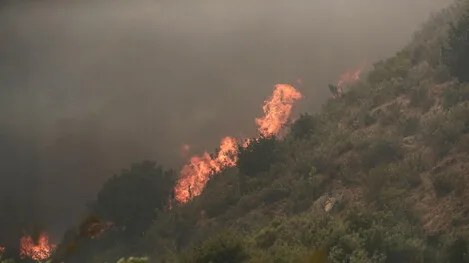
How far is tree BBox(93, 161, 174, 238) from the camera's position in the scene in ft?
109

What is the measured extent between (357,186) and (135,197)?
74.6 ft

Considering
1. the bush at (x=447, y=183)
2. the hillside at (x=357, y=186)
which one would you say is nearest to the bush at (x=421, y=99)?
the hillside at (x=357, y=186)

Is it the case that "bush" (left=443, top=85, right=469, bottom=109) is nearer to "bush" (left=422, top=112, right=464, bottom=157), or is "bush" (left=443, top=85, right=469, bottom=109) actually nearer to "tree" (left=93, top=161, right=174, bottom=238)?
"bush" (left=422, top=112, right=464, bottom=157)

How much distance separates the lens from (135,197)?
3472 centimetres

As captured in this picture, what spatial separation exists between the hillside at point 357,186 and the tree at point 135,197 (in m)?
0.96

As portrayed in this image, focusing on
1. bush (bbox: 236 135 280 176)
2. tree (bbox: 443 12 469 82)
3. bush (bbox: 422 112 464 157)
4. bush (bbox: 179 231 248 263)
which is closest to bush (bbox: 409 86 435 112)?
tree (bbox: 443 12 469 82)

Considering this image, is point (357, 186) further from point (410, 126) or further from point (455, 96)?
point (455, 96)

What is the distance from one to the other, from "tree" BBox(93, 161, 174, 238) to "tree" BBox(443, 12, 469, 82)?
2273 centimetres

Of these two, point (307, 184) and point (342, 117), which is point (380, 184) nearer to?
point (307, 184)

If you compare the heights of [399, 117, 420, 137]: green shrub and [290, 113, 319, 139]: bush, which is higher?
[290, 113, 319, 139]: bush

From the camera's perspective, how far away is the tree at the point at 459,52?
18.3 m

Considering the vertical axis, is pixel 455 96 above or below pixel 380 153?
above

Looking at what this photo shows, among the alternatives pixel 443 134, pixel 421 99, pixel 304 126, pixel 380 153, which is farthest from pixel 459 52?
pixel 304 126

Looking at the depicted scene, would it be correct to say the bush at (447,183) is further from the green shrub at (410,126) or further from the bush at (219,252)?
the bush at (219,252)
